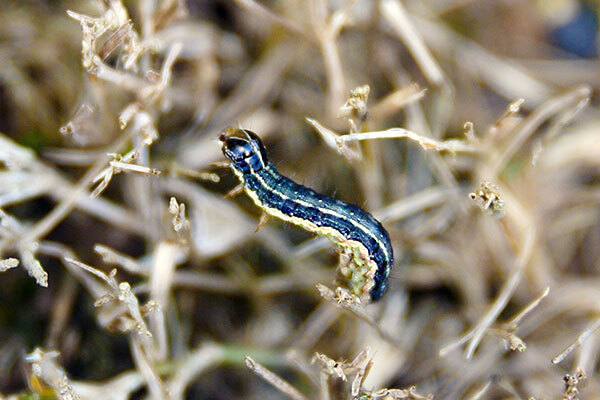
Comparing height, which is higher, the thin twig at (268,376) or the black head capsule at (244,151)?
the black head capsule at (244,151)

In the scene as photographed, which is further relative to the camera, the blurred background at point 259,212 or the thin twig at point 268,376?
the blurred background at point 259,212

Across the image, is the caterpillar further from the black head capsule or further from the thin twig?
the thin twig

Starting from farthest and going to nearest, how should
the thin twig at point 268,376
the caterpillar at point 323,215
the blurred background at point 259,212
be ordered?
the blurred background at point 259,212 < the caterpillar at point 323,215 < the thin twig at point 268,376

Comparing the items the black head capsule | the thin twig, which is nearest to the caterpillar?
the black head capsule

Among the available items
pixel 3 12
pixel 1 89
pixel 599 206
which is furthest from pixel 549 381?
pixel 3 12

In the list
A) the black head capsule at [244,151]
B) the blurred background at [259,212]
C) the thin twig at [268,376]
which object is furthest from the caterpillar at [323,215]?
the thin twig at [268,376]

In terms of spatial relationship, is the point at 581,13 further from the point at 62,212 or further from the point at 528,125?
the point at 62,212

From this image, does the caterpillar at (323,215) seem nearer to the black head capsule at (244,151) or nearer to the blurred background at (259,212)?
the black head capsule at (244,151)

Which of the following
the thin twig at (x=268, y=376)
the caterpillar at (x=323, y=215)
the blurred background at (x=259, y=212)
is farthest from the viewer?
the blurred background at (x=259, y=212)
